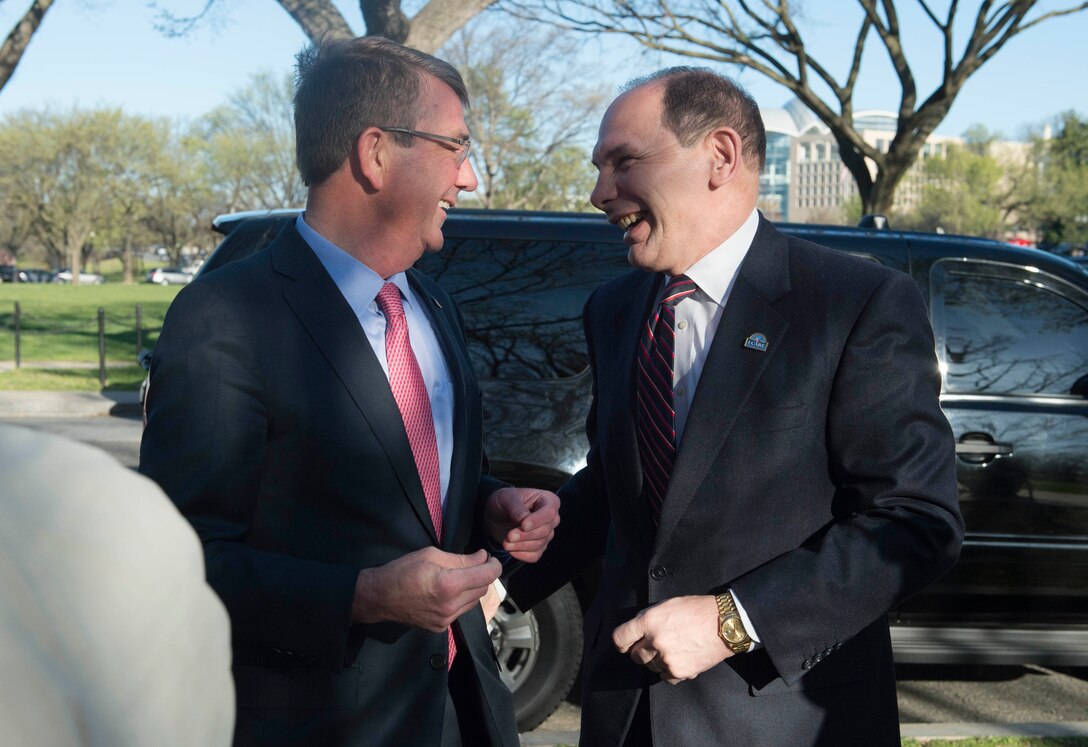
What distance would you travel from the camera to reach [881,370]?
6.98ft

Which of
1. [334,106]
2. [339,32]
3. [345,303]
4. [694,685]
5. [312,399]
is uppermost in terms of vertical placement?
[339,32]

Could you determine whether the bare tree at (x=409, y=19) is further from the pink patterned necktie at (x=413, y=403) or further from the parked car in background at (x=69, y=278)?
the parked car in background at (x=69, y=278)

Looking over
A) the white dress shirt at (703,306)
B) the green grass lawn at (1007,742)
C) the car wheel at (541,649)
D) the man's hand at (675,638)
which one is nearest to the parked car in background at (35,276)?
the car wheel at (541,649)

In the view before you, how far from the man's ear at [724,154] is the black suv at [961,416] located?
→ 2.33 meters

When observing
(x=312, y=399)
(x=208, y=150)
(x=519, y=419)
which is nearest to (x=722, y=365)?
(x=312, y=399)

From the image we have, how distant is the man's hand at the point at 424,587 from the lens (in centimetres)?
186

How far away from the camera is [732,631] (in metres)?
2.04

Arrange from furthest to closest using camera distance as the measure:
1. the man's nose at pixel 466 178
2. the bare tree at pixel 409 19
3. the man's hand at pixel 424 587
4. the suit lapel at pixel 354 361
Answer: the bare tree at pixel 409 19
the man's nose at pixel 466 178
the suit lapel at pixel 354 361
the man's hand at pixel 424 587

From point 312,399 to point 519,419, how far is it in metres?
2.64

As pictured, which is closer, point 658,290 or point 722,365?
point 722,365

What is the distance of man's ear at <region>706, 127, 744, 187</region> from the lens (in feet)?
7.83

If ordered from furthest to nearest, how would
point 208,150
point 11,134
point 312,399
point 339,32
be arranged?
point 208,150 < point 11,134 < point 339,32 < point 312,399

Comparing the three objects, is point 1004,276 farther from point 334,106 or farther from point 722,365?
point 334,106

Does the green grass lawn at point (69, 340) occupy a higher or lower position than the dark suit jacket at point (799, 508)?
lower
